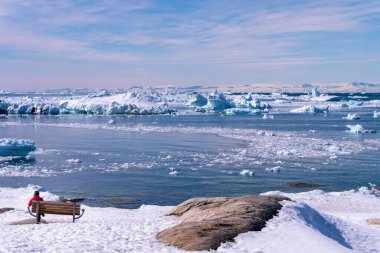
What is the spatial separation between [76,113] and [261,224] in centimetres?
8553

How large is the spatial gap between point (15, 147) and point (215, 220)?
2448 cm

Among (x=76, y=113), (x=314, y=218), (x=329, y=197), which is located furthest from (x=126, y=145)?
(x=76, y=113)

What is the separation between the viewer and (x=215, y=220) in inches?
476

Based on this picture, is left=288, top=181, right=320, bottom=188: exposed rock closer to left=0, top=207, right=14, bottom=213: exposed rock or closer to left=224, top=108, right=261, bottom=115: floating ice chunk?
left=0, top=207, right=14, bottom=213: exposed rock

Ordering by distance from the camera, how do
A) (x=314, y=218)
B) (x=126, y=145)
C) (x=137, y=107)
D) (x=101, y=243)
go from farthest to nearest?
(x=137, y=107) → (x=126, y=145) → (x=314, y=218) → (x=101, y=243)

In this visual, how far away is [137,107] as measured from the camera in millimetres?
90500

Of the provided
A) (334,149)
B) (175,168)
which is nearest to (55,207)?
(175,168)

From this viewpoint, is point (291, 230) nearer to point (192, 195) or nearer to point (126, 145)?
point (192, 195)

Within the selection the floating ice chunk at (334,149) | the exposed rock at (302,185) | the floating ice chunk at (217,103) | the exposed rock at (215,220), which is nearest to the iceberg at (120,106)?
the floating ice chunk at (217,103)

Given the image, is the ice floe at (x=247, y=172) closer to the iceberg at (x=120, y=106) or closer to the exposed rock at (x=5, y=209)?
the exposed rock at (x=5, y=209)

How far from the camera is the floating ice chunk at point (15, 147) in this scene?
33125 millimetres

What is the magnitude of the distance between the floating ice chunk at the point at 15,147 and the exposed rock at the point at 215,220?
21.4 meters

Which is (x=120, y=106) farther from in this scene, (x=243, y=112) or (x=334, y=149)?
(x=334, y=149)

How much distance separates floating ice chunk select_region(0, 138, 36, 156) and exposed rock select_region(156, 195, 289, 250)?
21.4 m
